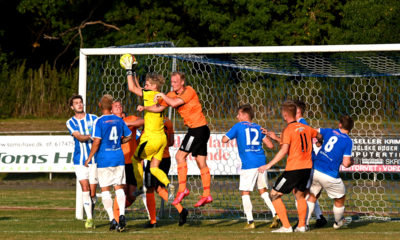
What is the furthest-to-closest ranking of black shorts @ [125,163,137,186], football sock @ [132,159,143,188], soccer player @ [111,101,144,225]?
black shorts @ [125,163,137,186]
soccer player @ [111,101,144,225]
football sock @ [132,159,143,188]

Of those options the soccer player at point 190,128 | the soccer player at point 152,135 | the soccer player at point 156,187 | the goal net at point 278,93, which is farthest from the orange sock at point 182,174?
the goal net at point 278,93

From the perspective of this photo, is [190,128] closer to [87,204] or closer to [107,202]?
[107,202]

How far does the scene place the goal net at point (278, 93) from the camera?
12195 millimetres

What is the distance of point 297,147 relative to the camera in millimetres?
9633

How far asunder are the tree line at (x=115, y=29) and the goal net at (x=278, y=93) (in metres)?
9.40

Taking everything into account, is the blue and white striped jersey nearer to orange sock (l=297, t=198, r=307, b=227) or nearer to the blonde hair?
the blonde hair

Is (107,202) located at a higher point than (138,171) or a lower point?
lower

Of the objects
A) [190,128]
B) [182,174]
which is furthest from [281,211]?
[190,128]

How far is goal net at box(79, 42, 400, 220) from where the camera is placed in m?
12.2

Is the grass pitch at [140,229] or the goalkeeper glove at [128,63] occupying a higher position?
the goalkeeper glove at [128,63]

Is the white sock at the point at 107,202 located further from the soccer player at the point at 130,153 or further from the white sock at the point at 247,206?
the white sock at the point at 247,206

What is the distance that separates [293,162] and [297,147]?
214 mm

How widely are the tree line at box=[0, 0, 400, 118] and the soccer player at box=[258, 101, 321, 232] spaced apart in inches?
659

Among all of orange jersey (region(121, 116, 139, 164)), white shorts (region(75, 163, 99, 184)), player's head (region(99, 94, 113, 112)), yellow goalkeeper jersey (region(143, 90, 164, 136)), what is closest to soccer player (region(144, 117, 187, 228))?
yellow goalkeeper jersey (region(143, 90, 164, 136))
